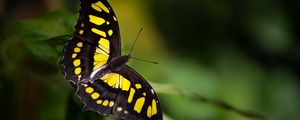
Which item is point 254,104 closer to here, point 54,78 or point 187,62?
point 187,62

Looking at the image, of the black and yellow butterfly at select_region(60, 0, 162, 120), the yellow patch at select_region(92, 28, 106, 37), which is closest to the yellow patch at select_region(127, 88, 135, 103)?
the black and yellow butterfly at select_region(60, 0, 162, 120)

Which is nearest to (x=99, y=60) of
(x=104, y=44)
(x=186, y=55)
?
(x=104, y=44)

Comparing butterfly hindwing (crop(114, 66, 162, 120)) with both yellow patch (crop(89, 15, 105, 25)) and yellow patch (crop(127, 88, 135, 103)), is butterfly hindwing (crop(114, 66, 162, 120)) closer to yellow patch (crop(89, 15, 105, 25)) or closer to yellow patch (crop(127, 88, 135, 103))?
yellow patch (crop(127, 88, 135, 103))

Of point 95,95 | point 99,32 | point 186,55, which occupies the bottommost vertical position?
point 95,95

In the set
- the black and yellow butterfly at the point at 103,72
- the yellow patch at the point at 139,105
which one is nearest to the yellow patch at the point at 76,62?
the black and yellow butterfly at the point at 103,72

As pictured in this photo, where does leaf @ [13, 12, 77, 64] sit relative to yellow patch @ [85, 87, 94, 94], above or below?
above

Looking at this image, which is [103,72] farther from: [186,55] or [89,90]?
[186,55]

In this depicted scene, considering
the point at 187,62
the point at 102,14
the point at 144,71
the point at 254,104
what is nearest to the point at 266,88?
the point at 254,104
